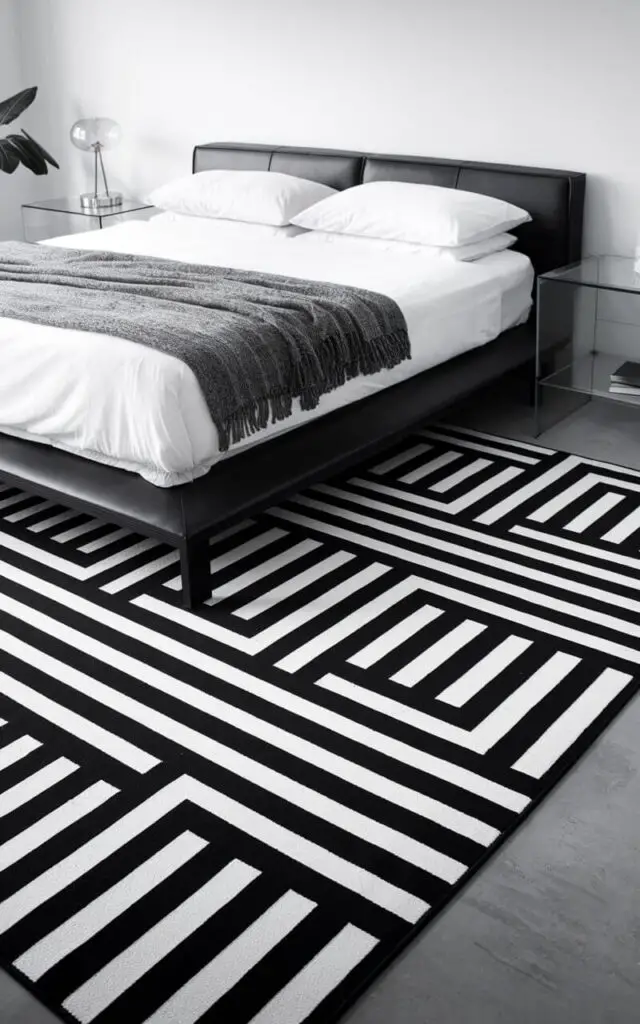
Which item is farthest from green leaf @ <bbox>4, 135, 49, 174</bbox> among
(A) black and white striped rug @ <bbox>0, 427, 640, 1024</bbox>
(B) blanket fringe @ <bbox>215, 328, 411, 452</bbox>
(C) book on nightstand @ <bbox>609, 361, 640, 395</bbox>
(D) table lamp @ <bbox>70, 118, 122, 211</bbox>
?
(C) book on nightstand @ <bbox>609, 361, 640, 395</bbox>

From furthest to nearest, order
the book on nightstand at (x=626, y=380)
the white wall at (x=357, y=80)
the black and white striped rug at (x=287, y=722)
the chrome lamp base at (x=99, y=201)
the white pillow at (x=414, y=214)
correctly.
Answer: the chrome lamp base at (x=99, y=201), the white wall at (x=357, y=80), the white pillow at (x=414, y=214), the book on nightstand at (x=626, y=380), the black and white striped rug at (x=287, y=722)

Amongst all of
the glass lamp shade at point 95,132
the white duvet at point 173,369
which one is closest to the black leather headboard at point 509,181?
the white duvet at point 173,369

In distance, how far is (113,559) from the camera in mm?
2787

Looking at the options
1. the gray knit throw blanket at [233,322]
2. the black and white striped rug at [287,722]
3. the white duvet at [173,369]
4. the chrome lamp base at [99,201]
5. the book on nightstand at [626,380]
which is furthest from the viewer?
the chrome lamp base at [99,201]

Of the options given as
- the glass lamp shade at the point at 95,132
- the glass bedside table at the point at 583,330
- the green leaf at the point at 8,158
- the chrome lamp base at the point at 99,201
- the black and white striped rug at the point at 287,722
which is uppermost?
the glass lamp shade at the point at 95,132

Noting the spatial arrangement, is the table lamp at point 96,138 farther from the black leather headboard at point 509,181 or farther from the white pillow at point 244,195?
the black leather headboard at point 509,181

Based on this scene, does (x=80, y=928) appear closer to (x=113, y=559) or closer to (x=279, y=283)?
(x=113, y=559)

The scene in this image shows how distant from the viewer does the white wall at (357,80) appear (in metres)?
3.63

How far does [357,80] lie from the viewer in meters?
4.20

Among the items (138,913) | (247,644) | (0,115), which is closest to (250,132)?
(0,115)

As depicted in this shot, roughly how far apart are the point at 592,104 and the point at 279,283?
4.59ft

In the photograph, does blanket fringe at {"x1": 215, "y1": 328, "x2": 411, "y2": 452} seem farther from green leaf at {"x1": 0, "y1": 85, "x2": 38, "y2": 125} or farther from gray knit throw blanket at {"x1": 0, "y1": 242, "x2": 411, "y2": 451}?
green leaf at {"x1": 0, "y1": 85, "x2": 38, "y2": 125}

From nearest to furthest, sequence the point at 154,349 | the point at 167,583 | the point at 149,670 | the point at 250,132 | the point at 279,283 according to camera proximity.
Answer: the point at 149,670
the point at 154,349
the point at 167,583
the point at 279,283
the point at 250,132

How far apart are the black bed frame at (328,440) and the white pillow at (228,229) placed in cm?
40
